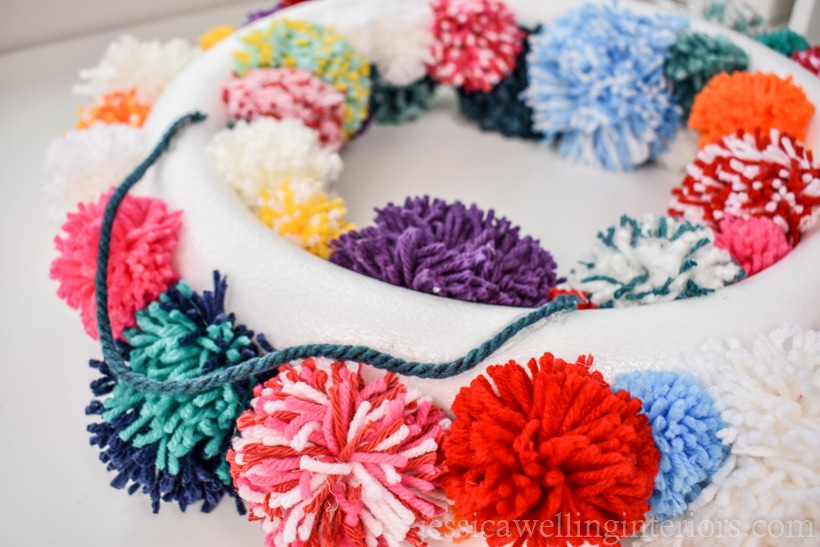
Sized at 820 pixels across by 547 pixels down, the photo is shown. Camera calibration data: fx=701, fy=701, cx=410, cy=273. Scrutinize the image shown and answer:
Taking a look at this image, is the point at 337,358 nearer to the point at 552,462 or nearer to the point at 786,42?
the point at 552,462

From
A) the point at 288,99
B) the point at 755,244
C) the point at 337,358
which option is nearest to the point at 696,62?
the point at 755,244

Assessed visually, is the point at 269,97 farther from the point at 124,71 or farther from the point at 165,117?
the point at 124,71

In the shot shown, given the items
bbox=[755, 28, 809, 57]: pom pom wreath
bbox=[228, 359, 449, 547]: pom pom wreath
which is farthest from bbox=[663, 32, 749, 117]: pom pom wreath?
bbox=[228, 359, 449, 547]: pom pom wreath

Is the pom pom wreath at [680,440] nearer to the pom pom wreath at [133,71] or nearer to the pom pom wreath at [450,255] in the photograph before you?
the pom pom wreath at [450,255]

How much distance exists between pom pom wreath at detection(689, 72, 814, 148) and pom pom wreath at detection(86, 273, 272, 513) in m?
0.72

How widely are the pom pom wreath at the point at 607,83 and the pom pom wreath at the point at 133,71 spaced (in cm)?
62

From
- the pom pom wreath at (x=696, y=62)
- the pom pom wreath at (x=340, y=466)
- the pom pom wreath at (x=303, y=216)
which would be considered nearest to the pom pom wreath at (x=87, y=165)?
the pom pom wreath at (x=303, y=216)

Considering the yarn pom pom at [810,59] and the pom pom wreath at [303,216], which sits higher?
the yarn pom pom at [810,59]

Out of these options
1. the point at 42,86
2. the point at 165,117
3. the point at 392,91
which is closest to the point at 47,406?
the point at 165,117

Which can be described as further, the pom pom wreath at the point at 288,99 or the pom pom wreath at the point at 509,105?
the pom pom wreath at the point at 509,105

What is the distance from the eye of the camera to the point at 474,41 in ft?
4.03

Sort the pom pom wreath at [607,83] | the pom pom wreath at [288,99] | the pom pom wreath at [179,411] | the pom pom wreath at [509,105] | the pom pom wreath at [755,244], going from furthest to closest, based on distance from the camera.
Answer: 1. the pom pom wreath at [509,105]
2. the pom pom wreath at [607,83]
3. the pom pom wreath at [288,99]
4. the pom pom wreath at [755,244]
5. the pom pom wreath at [179,411]

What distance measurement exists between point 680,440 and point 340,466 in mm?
294

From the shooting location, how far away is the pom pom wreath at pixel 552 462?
21.8 inches
